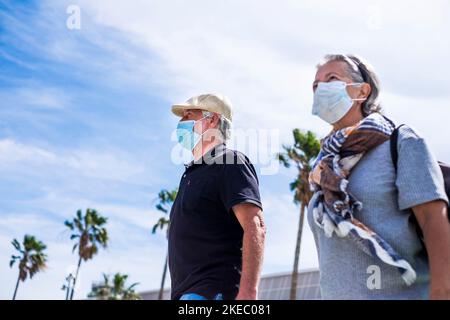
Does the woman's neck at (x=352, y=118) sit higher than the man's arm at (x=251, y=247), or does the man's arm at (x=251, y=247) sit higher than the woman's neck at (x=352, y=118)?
the woman's neck at (x=352, y=118)

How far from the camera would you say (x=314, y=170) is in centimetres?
322


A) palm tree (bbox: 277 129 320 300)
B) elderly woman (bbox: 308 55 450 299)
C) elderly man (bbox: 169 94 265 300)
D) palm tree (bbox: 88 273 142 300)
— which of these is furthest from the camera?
palm tree (bbox: 88 273 142 300)

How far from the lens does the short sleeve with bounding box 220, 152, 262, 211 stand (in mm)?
3793

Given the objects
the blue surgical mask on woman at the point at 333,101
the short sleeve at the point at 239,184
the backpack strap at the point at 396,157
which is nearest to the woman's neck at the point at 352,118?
the blue surgical mask on woman at the point at 333,101

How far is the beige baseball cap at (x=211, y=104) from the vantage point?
4.54 m

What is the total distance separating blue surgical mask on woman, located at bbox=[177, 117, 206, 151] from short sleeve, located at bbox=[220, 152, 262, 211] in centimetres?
52

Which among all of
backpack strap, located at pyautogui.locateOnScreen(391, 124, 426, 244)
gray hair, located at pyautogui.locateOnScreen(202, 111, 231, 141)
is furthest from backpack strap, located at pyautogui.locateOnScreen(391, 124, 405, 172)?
gray hair, located at pyautogui.locateOnScreen(202, 111, 231, 141)

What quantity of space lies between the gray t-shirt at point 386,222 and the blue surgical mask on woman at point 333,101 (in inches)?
16.0

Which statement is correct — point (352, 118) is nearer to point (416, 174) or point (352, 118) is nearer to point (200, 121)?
point (416, 174)

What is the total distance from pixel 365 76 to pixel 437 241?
116cm

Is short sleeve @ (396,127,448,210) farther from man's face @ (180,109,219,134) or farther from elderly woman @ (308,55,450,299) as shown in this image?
man's face @ (180,109,219,134)

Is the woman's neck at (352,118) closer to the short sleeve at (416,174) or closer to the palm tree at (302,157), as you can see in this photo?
the short sleeve at (416,174)

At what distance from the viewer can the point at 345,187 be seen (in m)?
2.97
